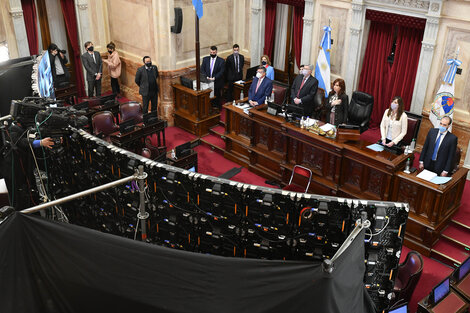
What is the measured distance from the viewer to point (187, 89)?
10.2 m

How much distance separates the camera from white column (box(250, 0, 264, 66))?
1111 cm

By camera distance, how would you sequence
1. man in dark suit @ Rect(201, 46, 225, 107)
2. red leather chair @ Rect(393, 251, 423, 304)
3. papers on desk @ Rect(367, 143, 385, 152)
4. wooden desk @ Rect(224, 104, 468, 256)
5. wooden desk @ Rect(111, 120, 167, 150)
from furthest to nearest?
man in dark suit @ Rect(201, 46, 225, 107)
wooden desk @ Rect(111, 120, 167, 150)
papers on desk @ Rect(367, 143, 385, 152)
wooden desk @ Rect(224, 104, 468, 256)
red leather chair @ Rect(393, 251, 423, 304)

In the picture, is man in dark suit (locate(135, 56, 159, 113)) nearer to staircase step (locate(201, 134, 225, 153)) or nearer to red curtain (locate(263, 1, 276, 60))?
staircase step (locate(201, 134, 225, 153))

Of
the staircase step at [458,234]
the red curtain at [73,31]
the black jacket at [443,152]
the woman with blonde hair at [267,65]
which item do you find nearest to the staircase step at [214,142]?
the woman with blonde hair at [267,65]

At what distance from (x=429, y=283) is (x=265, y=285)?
15.6 ft

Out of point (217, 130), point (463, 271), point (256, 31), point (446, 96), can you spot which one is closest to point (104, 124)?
point (217, 130)

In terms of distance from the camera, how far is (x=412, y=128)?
8.12 meters

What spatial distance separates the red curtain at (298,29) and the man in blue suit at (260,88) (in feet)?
7.50

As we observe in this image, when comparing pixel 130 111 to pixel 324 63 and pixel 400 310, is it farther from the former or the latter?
pixel 400 310

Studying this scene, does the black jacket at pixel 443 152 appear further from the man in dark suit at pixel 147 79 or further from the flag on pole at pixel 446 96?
the man in dark suit at pixel 147 79

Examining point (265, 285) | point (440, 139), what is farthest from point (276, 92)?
point (265, 285)

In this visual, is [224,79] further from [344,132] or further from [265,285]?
[265,285]

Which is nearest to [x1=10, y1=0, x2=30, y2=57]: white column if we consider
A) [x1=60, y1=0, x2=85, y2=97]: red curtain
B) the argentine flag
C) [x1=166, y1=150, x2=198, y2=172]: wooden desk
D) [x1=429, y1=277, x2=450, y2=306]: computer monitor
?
[x1=60, y1=0, x2=85, y2=97]: red curtain

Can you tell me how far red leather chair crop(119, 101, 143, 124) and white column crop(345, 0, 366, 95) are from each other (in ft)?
14.1
